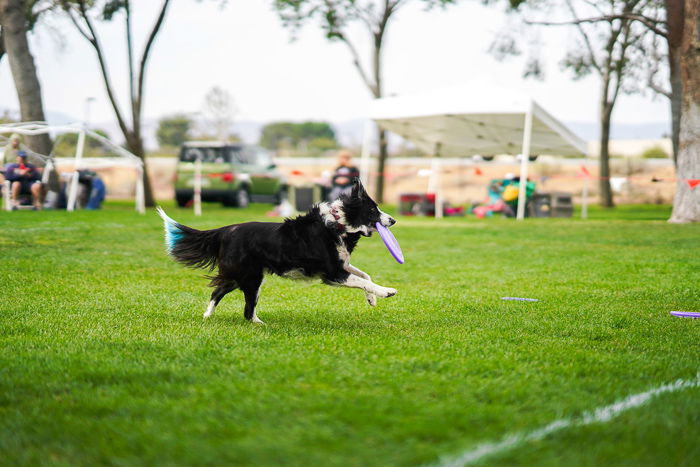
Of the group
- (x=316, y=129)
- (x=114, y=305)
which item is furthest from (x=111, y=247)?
A: (x=316, y=129)

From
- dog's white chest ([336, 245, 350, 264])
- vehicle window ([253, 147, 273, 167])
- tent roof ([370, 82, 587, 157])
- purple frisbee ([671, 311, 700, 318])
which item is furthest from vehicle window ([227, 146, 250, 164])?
purple frisbee ([671, 311, 700, 318])

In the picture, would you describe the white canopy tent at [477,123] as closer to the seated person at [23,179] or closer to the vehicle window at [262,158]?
the vehicle window at [262,158]

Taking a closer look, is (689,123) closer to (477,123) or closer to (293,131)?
(477,123)

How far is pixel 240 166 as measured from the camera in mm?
27719

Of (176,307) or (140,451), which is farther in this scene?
(176,307)

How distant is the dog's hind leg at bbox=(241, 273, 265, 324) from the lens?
6105mm

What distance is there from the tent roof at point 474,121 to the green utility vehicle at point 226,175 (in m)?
6.27

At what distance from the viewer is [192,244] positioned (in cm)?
647

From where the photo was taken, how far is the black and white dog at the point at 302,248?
6027 millimetres

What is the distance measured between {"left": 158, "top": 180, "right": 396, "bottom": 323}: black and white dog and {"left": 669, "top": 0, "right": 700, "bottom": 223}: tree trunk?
1403 cm

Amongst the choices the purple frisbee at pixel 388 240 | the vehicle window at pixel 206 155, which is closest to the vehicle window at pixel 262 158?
the vehicle window at pixel 206 155

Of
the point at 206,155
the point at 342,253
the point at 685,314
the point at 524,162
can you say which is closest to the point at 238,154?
the point at 206,155

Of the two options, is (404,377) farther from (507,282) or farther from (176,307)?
(507,282)

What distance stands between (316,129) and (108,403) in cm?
16357
